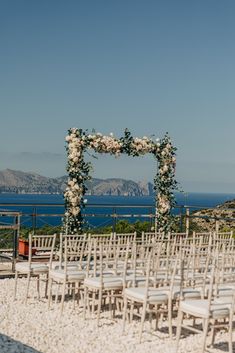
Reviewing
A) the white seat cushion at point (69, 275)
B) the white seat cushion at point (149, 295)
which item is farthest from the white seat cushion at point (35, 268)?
the white seat cushion at point (149, 295)

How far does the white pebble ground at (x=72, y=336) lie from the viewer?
594cm

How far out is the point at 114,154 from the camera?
41.9 feet

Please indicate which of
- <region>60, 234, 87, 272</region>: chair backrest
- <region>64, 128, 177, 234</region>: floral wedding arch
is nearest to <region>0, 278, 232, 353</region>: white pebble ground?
<region>60, 234, 87, 272</region>: chair backrest

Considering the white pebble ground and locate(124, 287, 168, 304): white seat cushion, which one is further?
locate(124, 287, 168, 304): white seat cushion

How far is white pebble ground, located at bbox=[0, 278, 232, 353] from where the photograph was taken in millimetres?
5938

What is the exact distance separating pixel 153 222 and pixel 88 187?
2037 mm

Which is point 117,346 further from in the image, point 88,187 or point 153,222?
point 153,222

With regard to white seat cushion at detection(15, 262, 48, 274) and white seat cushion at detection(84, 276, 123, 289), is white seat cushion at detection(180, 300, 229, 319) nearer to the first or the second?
white seat cushion at detection(84, 276, 123, 289)

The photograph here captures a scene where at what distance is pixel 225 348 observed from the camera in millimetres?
6164

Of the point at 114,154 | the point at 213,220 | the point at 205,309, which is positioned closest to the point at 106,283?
the point at 205,309

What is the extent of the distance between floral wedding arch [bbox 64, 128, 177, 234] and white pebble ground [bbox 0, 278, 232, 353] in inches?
170

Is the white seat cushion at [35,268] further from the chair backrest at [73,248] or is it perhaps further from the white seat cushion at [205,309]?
the white seat cushion at [205,309]

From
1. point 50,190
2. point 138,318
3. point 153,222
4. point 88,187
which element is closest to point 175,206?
point 153,222

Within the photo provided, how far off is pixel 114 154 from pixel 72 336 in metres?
6.70
